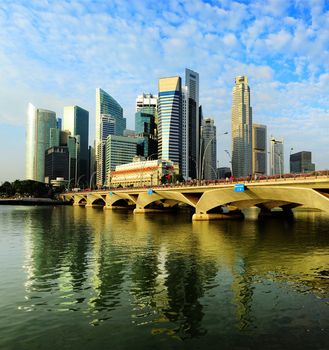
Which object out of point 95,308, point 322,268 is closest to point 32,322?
point 95,308

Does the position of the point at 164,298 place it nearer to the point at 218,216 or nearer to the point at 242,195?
the point at 242,195

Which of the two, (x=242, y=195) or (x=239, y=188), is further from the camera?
(x=242, y=195)

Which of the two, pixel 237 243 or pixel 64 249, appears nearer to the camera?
pixel 64 249

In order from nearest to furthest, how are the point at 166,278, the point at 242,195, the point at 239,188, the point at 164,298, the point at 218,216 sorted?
the point at 164,298 → the point at 166,278 → the point at 239,188 → the point at 242,195 → the point at 218,216

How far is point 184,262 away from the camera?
2716 cm

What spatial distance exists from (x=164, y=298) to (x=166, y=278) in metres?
4.40

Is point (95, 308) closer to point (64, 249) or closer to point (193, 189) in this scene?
point (64, 249)

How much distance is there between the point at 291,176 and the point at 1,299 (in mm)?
42077

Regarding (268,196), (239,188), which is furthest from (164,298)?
(268,196)

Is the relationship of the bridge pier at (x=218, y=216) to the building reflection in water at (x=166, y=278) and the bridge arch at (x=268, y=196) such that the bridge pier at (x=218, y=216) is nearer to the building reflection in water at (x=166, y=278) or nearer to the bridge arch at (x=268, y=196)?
the bridge arch at (x=268, y=196)

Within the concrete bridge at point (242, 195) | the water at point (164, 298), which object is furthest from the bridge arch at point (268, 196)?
the water at point (164, 298)

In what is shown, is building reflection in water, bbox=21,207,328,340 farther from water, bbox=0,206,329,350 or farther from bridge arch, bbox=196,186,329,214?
bridge arch, bbox=196,186,329,214

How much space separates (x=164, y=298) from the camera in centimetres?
1756

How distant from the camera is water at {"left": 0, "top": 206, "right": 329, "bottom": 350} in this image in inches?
497
